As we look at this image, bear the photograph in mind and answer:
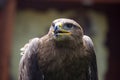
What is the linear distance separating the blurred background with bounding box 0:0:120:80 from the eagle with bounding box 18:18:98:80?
2.61 m

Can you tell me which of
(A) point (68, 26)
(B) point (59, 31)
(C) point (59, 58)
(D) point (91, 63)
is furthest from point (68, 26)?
(D) point (91, 63)

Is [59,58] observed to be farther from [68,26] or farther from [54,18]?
[54,18]

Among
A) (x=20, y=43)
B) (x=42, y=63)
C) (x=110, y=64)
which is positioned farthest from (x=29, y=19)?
(x=42, y=63)

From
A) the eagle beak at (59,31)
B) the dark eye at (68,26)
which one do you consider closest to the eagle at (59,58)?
the dark eye at (68,26)

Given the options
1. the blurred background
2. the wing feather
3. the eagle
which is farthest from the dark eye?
the blurred background

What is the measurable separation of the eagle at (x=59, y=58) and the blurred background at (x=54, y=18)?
2.61 m

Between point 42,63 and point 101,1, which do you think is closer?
point 42,63

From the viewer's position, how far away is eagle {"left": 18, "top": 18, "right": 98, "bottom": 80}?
1141 cm

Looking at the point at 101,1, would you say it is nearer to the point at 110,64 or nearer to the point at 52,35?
the point at 110,64

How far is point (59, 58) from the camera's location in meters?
11.5

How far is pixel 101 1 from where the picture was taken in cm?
1450

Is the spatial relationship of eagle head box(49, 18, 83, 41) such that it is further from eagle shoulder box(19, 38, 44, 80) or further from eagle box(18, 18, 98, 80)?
eagle shoulder box(19, 38, 44, 80)

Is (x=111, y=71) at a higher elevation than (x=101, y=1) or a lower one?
lower

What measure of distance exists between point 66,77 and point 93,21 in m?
3.69
